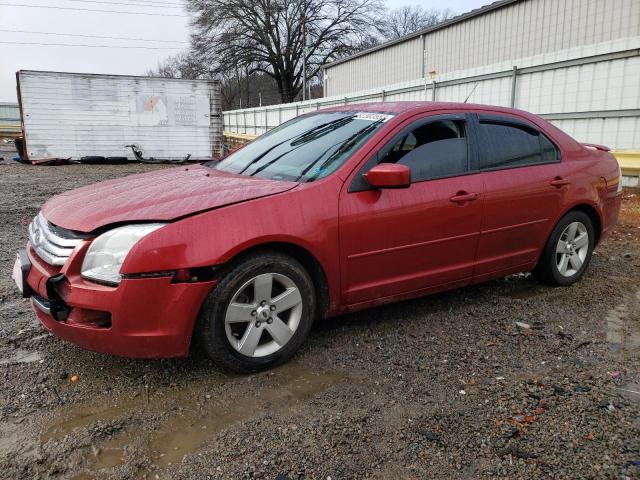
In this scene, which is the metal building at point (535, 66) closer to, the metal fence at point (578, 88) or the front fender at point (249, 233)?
the metal fence at point (578, 88)

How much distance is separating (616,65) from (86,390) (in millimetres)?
9340

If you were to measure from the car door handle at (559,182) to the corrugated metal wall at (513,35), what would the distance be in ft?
38.0

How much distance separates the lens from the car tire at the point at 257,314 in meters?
2.74

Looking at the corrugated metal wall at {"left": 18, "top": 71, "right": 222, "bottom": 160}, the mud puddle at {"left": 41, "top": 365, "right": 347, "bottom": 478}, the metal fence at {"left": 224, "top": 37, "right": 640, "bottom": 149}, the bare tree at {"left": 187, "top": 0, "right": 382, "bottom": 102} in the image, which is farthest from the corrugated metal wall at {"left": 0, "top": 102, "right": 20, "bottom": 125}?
the mud puddle at {"left": 41, "top": 365, "right": 347, "bottom": 478}

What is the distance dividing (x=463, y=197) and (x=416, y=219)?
45 centimetres

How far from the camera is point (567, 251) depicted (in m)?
4.43

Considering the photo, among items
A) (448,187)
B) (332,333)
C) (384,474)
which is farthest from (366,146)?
(384,474)

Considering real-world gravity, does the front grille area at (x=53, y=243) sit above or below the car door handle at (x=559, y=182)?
below

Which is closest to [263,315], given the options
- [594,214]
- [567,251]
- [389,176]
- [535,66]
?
[389,176]

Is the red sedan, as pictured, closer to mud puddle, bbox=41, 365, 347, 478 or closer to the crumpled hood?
the crumpled hood

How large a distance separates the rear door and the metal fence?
448 centimetres

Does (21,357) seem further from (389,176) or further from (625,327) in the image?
(625,327)

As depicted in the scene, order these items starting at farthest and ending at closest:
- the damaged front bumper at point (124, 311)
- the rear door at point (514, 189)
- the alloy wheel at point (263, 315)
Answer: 1. the rear door at point (514, 189)
2. the alloy wheel at point (263, 315)
3. the damaged front bumper at point (124, 311)

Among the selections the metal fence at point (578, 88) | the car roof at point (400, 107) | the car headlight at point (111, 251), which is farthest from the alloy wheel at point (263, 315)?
the metal fence at point (578, 88)
